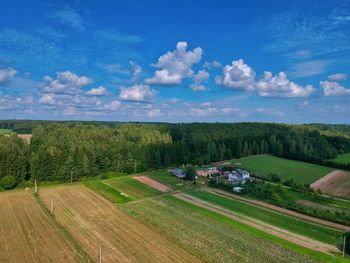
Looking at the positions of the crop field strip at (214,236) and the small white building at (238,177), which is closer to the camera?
the crop field strip at (214,236)

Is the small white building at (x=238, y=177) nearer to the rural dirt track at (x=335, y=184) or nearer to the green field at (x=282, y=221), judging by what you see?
the green field at (x=282, y=221)

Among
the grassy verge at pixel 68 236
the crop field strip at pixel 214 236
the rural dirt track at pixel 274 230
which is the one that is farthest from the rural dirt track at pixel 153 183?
the grassy verge at pixel 68 236

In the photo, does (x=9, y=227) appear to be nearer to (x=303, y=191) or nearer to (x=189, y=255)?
(x=189, y=255)

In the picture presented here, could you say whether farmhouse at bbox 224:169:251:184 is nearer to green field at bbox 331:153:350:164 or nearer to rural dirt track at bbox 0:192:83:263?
rural dirt track at bbox 0:192:83:263

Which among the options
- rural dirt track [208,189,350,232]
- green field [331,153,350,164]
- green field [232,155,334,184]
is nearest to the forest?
green field [331,153,350,164]

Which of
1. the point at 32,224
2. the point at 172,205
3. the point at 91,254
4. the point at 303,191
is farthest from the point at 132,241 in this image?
the point at 303,191

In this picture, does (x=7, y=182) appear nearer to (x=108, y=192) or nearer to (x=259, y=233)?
(x=108, y=192)

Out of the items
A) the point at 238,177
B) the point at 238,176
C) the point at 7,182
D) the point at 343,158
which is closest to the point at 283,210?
the point at 238,177
